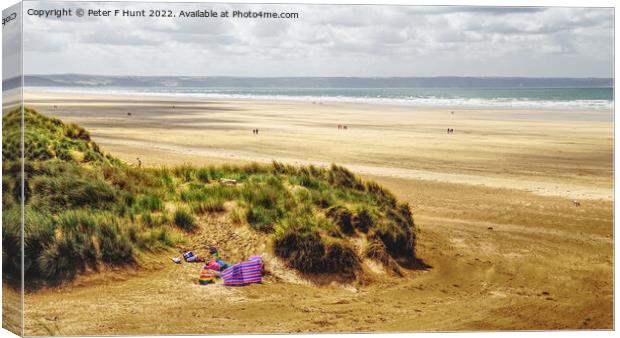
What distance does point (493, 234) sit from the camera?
928 cm

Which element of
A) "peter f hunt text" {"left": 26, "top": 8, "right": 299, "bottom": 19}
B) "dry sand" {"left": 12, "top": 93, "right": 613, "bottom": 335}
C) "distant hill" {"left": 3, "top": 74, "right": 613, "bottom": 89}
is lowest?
"dry sand" {"left": 12, "top": 93, "right": 613, "bottom": 335}

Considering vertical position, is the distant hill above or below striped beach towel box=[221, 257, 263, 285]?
above

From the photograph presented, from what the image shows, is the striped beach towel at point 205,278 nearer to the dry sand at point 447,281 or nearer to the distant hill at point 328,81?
the dry sand at point 447,281

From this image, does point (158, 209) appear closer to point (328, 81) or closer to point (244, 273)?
point (244, 273)

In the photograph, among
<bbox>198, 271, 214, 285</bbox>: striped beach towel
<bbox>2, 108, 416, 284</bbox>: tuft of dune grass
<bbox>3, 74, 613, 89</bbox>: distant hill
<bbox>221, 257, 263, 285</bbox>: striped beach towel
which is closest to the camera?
<bbox>2, 108, 416, 284</bbox>: tuft of dune grass

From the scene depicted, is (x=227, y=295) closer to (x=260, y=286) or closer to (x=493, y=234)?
(x=260, y=286)

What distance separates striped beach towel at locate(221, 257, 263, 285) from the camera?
762 centimetres

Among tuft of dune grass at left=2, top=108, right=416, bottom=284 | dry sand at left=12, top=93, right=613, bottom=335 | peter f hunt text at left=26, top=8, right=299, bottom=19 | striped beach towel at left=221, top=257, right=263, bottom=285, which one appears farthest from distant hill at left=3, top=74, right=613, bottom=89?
striped beach towel at left=221, top=257, right=263, bottom=285

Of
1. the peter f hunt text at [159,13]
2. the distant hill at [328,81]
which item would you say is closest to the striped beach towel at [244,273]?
the distant hill at [328,81]

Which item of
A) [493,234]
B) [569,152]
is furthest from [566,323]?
[569,152]

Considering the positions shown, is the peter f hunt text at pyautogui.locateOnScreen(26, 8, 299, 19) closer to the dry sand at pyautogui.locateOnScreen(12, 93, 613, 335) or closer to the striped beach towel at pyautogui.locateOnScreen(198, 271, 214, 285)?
the dry sand at pyautogui.locateOnScreen(12, 93, 613, 335)

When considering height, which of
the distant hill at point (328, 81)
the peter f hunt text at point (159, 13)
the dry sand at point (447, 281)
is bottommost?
the dry sand at point (447, 281)

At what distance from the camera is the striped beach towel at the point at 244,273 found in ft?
25.0

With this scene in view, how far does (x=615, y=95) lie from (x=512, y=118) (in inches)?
900
